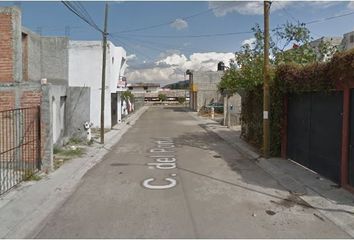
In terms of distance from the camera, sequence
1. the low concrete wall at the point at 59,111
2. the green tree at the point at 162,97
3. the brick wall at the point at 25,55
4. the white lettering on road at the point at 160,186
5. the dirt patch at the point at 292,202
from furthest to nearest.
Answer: the green tree at the point at 162,97 < the brick wall at the point at 25,55 < the low concrete wall at the point at 59,111 < the white lettering on road at the point at 160,186 < the dirt patch at the point at 292,202

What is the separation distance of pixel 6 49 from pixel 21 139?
8.35 feet

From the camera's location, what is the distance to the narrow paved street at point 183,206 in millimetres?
5379

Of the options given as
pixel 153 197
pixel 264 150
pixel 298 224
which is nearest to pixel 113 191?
pixel 153 197

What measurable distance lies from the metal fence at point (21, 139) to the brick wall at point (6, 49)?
1.06 meters

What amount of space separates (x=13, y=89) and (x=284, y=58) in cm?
973

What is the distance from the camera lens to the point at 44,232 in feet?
17.7

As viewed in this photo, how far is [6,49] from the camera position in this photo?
974 cm

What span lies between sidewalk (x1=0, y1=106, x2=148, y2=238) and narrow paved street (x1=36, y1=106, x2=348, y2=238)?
9.0 inches

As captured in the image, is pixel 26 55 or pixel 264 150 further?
pixel 26 55

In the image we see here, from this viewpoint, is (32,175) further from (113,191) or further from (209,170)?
(209,170)

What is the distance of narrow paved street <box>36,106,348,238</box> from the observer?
5.38 m

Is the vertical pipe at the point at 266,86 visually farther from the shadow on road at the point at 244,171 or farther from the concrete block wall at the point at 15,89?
the concrete block wall at the point at 15,89

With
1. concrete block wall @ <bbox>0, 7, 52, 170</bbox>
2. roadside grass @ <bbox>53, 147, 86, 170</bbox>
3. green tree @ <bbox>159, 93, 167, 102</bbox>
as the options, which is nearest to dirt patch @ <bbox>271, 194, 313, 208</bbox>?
concrete block wall @ <bbox>0, 7, 52, 170</bbox>

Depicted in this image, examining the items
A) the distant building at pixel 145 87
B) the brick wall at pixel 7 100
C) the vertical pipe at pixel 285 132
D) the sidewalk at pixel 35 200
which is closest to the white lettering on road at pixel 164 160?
the sidewalk at pixel 35 200
